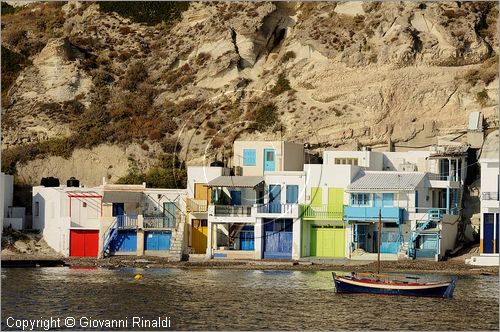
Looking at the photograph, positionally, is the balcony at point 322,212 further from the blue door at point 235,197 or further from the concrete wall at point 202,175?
the concrete wall at point 202,175

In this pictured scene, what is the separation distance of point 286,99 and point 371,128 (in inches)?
283

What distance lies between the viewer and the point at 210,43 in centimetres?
9338

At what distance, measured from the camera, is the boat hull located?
5434 cm

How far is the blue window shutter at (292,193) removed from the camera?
236 ft

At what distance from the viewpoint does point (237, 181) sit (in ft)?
238

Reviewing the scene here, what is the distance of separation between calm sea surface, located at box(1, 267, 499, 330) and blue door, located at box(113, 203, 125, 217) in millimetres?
10095

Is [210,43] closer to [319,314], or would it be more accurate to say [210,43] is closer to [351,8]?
[351,8]

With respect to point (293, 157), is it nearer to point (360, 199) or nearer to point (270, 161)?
point (270, 161)

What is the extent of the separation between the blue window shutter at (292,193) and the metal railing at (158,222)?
614 cm

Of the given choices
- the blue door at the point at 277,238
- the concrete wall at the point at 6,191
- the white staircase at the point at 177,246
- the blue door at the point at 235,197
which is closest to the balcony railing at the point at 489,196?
the blue door at the point at 277,238

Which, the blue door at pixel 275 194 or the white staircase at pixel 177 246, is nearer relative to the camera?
the white staircase at pixel 177 246

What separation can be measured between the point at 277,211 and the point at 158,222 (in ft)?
21.0

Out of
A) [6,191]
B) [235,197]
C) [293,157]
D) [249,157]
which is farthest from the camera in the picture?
[6,191]

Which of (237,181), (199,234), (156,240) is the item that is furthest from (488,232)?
(156,240)
